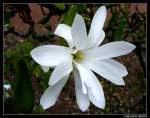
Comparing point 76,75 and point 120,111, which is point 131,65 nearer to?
point 120,111

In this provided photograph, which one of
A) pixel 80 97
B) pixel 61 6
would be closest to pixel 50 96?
pixel 80 97

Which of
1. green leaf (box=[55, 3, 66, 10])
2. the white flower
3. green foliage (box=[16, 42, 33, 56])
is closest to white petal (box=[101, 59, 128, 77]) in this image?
the white flower

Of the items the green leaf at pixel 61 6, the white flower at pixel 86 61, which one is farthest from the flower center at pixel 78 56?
the green leaf at pixel 61 6

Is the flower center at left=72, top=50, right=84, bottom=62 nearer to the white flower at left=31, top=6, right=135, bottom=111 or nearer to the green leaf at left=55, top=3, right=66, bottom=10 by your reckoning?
the white flower at left=31, top=6, right=135, bottom=111

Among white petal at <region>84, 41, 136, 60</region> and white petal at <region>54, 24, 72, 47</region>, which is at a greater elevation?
white petal at <region>54, 24, 72, 47</region>

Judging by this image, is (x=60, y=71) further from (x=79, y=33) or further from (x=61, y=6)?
(x=61, y=6)

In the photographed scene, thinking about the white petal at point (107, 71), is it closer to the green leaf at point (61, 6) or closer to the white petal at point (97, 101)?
the white petal at point (97, 101)

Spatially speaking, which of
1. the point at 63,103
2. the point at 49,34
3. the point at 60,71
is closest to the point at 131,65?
the point at 63,103
